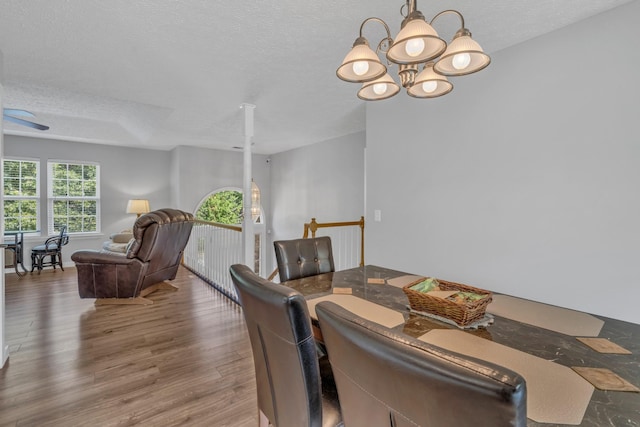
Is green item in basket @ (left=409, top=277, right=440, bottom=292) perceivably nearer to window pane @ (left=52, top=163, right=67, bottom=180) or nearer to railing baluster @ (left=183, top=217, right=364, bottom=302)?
railing baluster @ (left=183, top=217, right=364, bottom=302)

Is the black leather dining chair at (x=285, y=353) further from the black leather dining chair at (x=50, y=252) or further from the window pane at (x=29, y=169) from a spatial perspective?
the window pane at (x=29, y=169)

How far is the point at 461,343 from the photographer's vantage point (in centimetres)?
110

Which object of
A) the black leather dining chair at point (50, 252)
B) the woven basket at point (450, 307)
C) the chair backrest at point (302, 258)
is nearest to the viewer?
the woven basket at point (450, 307)

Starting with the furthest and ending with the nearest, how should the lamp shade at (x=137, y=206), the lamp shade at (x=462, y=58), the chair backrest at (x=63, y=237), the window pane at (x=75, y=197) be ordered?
the lamp shade at (x=137, y=206), the window pane at (x=75, y=197), the chair backrest at (x=63, y=237), the lamp shade at (x=462, y=58)

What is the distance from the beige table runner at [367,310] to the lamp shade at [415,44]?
117 centimetres

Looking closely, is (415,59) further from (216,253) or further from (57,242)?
(57,242)

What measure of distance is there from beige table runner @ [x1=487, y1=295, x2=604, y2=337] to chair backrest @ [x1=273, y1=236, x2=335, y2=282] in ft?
3.82

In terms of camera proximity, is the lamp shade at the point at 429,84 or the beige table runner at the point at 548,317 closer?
the beige table runner at the point at 548,317

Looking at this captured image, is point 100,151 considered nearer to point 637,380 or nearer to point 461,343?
point 461,343

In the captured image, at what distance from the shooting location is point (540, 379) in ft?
2.90

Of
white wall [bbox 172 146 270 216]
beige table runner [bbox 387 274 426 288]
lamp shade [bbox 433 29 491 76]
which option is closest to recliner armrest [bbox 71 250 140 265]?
white wall [bbox 172 146 270 216]

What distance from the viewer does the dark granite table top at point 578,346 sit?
2.42 feet

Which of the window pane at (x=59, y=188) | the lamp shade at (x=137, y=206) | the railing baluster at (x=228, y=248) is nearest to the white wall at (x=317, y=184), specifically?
the railing baluster at (x=228, y=248)

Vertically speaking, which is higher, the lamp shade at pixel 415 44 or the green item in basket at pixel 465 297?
the lamp shade at pixel 415 44
